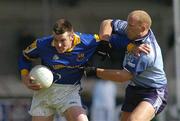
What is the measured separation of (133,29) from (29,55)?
1281 millimetres

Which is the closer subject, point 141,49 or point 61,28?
point 141,49

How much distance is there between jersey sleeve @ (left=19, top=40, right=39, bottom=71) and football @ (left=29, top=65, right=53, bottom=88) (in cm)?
28

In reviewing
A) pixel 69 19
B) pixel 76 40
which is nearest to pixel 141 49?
pixel 76 40

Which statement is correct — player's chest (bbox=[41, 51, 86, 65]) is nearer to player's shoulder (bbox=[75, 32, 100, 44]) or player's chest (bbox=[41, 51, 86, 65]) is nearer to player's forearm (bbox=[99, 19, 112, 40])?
player's shoulder (bbox=[75, 32, 100, 44])

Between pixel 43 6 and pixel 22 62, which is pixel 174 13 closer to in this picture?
pixel 43 6

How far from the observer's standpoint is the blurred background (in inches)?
488

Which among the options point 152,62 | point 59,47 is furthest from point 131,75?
point 59,47

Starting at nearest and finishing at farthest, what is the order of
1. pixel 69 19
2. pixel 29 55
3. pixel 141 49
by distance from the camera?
pixel 141 49 < pixel 29 55 < pixel 69 19

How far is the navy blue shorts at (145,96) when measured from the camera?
7871 mm

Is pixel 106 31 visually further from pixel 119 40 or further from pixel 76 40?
pixel 76 40

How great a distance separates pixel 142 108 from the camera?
25.3 feet

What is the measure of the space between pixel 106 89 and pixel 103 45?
4457mm

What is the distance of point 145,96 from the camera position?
791cm

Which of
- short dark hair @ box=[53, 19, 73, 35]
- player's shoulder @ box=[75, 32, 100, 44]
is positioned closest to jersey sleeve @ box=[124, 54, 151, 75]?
player's shoulder @ box=[75, 32, 100, 44]
